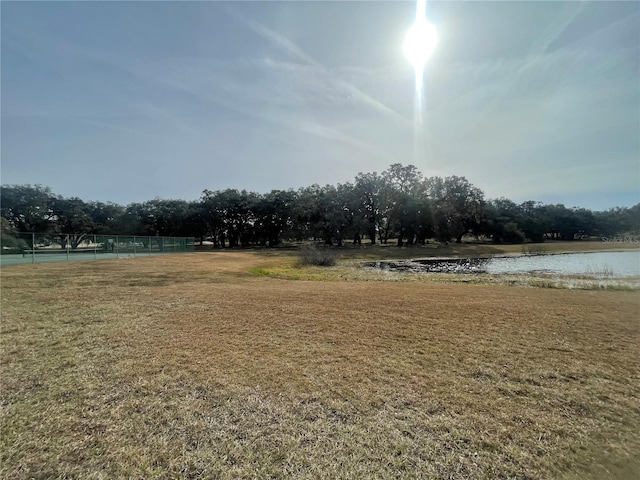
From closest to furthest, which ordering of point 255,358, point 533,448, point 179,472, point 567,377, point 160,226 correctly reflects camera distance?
point 179,472, point 533,448, point 567,377, point 255,358, point 160,226

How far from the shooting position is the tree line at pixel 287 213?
4450cm

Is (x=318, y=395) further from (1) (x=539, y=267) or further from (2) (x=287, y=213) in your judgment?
(2) (x=287, y=213)

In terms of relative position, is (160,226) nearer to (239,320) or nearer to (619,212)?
(239,320)

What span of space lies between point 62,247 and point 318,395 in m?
22.6

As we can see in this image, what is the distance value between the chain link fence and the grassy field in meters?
14.9

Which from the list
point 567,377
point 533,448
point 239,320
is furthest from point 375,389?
point 239,320

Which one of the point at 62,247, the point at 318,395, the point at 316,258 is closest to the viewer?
the point at 318,395

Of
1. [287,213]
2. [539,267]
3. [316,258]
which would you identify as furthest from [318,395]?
[287,213]

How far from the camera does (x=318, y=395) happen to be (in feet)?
10.2

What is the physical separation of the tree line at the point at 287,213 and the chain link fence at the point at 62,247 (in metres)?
22.8

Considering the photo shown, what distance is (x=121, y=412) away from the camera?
2818 millimetres

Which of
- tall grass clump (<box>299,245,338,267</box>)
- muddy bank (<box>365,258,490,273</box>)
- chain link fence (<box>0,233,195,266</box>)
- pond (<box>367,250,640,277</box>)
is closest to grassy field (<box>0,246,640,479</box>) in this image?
pond (<box>367,250,640,277</box>)

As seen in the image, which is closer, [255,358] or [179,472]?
[179,472]

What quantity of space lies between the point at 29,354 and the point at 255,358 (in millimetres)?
3094
